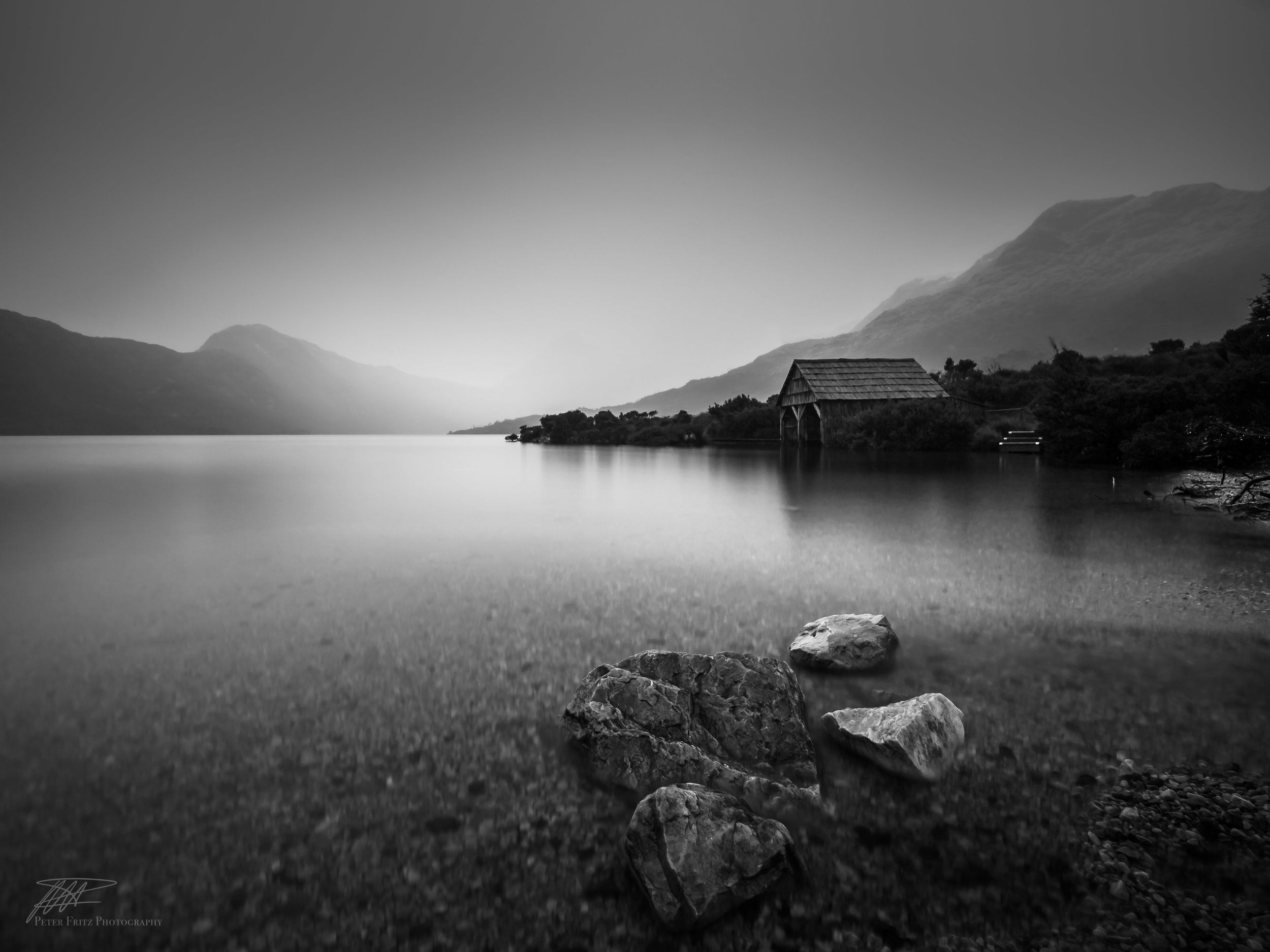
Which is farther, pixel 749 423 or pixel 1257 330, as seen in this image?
pixel 749 423

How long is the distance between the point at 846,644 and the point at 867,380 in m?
47.0

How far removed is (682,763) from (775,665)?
4.84 ft

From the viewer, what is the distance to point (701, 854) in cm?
320

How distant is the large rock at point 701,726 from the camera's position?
14.1 ft

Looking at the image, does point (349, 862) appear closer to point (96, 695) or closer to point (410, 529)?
point (96, 695)

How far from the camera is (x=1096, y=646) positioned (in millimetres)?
6934

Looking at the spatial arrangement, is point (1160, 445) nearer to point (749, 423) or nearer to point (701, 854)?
point (701, 854)

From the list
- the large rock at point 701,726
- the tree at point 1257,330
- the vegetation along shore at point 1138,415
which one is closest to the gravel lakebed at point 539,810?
the large rock at point 701,726

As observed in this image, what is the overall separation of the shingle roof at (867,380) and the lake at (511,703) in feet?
110

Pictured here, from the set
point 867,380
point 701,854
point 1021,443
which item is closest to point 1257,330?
point 1021,443

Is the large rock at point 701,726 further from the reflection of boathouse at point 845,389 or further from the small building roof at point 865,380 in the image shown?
the small building roof at point 865,380

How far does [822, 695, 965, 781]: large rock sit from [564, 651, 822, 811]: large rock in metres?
0.36

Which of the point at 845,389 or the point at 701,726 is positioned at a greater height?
the point at 845,389

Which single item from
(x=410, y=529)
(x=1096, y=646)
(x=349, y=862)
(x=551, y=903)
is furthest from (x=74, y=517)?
(x=1096, y=646)
